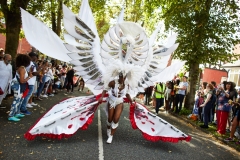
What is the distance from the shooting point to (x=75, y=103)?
17.2 feet

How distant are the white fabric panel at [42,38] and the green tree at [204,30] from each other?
6.72 metres

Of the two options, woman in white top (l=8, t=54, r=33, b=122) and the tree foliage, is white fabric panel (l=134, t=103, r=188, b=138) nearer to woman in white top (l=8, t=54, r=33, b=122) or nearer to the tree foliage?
woman in white top (l=8, t=54, r=33, b=122)

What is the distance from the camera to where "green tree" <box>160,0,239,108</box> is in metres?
9.30

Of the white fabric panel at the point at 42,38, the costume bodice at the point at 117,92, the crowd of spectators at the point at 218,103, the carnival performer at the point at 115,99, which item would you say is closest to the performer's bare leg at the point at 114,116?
the carnival performer at the point at 115,99

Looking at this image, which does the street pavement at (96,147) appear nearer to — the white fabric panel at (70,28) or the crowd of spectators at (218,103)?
the crowd of spectators at (218,103)

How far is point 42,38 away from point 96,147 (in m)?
2.41

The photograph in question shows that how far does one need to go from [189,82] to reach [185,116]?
187 centimetres

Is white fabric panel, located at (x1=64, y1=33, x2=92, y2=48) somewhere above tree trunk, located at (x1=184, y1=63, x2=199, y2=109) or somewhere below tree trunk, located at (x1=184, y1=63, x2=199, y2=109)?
above

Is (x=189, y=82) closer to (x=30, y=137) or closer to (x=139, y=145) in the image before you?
(x=139, y=145)

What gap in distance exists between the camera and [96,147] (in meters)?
4.32

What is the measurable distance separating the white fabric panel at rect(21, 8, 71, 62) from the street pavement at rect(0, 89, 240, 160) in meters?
1.77

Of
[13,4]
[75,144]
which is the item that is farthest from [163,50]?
[13,4]

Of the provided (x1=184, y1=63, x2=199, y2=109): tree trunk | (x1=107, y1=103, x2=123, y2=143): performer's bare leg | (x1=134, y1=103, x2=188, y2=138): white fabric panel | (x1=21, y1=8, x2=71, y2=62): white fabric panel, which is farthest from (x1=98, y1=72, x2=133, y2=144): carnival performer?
(x1=184, y1=63, x2=199, y2=109): tree trunk

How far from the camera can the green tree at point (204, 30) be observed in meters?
9.30
